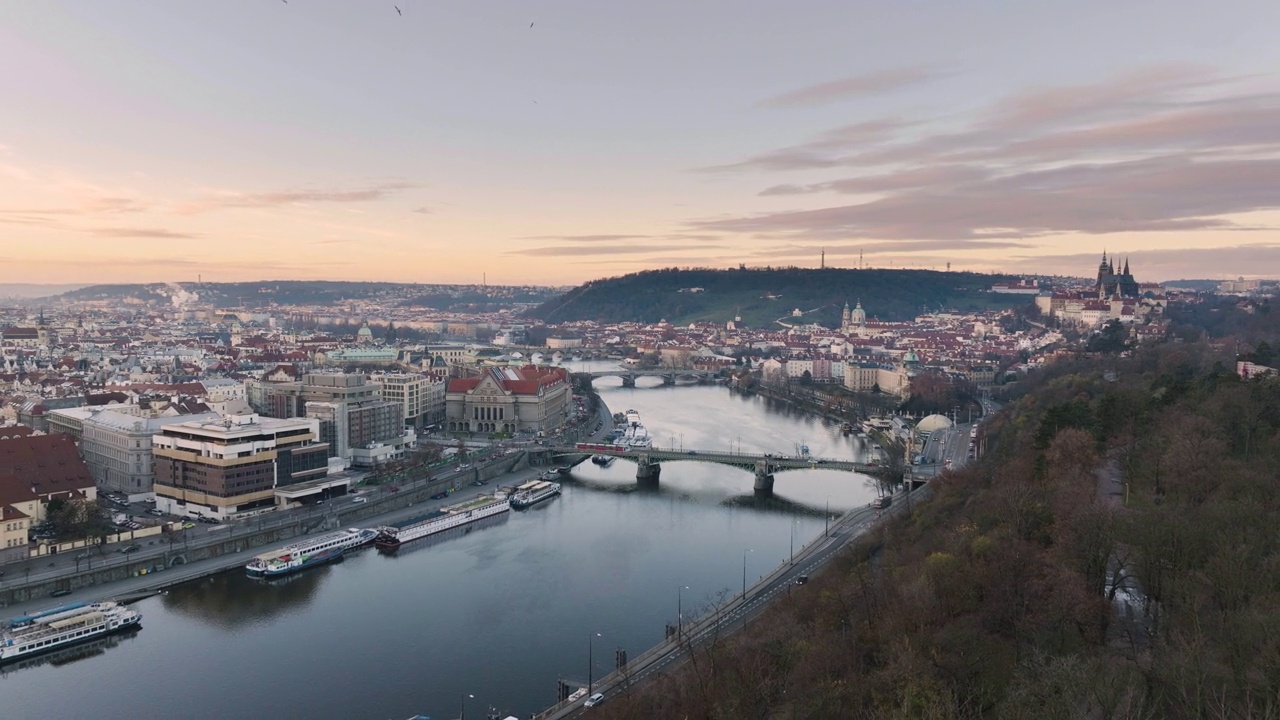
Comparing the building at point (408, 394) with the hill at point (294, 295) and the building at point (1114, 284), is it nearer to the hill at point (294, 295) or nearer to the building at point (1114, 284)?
the building at point (1114, 284)

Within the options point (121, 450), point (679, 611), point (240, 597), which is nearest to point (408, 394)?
point (121, 450)

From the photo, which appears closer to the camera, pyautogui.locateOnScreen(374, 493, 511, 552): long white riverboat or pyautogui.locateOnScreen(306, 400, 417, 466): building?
pyautogui.locateOnScreen(374, 493, 511, 552): long white riverboat

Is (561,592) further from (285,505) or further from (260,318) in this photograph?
(260,318)

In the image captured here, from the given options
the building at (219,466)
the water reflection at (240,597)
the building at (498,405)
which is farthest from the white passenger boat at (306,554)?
the building at (498,405)

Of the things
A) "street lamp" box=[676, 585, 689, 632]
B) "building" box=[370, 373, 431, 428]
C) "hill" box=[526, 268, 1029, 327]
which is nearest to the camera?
"street lamp" box=[676, 585, 689, 632]

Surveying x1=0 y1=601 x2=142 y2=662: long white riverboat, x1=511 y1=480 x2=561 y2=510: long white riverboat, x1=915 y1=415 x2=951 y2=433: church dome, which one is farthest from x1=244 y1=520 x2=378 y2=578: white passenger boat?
x1=915 y1=415 x2=951 y2=433: church dome

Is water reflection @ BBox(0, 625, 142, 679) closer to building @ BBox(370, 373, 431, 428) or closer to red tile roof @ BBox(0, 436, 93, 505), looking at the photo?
red tile roof @ BBox(0, 436, 93, 505)
